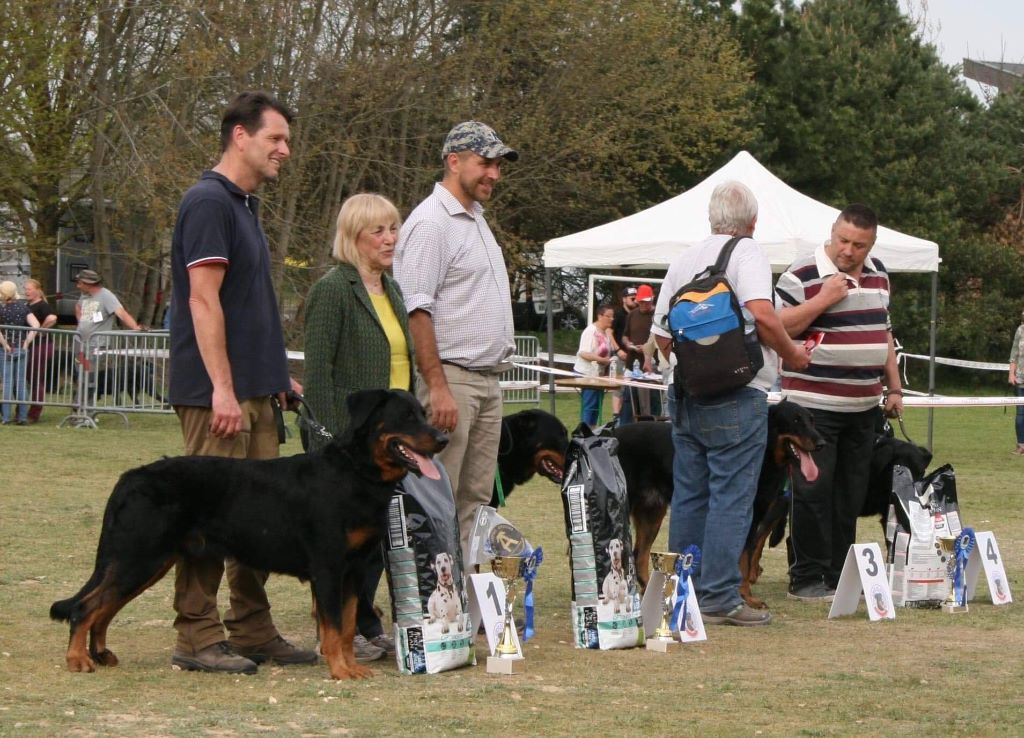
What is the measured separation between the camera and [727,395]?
5.79 m

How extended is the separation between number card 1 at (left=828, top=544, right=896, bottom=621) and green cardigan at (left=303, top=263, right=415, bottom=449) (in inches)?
91.2

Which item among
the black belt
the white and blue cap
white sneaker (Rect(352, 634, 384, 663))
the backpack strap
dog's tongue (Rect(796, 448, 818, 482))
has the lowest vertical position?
white sneaker (Rect(352, 634, 384, 663))

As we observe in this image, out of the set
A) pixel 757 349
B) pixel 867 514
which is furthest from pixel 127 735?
pixel 867 514

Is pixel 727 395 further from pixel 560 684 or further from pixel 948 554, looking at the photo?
pixel 560 684

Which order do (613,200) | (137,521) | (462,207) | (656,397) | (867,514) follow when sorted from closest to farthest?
(137,521), (462,207), (867,514), (656,397), (613,200)

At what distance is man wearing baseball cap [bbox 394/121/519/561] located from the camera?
5.24 meters

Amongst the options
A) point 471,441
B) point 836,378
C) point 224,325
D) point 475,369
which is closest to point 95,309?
point 836,378

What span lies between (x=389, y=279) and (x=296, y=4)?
16383 millimetres

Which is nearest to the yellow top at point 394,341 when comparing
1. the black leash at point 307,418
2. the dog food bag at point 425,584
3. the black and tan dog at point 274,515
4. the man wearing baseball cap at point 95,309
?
the black leash at point 307,418

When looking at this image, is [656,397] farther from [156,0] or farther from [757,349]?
[757,349]

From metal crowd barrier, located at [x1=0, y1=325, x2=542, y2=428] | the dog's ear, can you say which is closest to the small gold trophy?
the dog's ear

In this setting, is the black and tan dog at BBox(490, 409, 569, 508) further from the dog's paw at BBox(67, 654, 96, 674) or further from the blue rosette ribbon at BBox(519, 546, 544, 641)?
the dog's paw at BBox(67, 654, 96, 674)

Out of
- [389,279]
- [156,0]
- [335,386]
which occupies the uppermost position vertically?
[156,0]

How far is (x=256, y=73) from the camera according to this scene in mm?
20750
